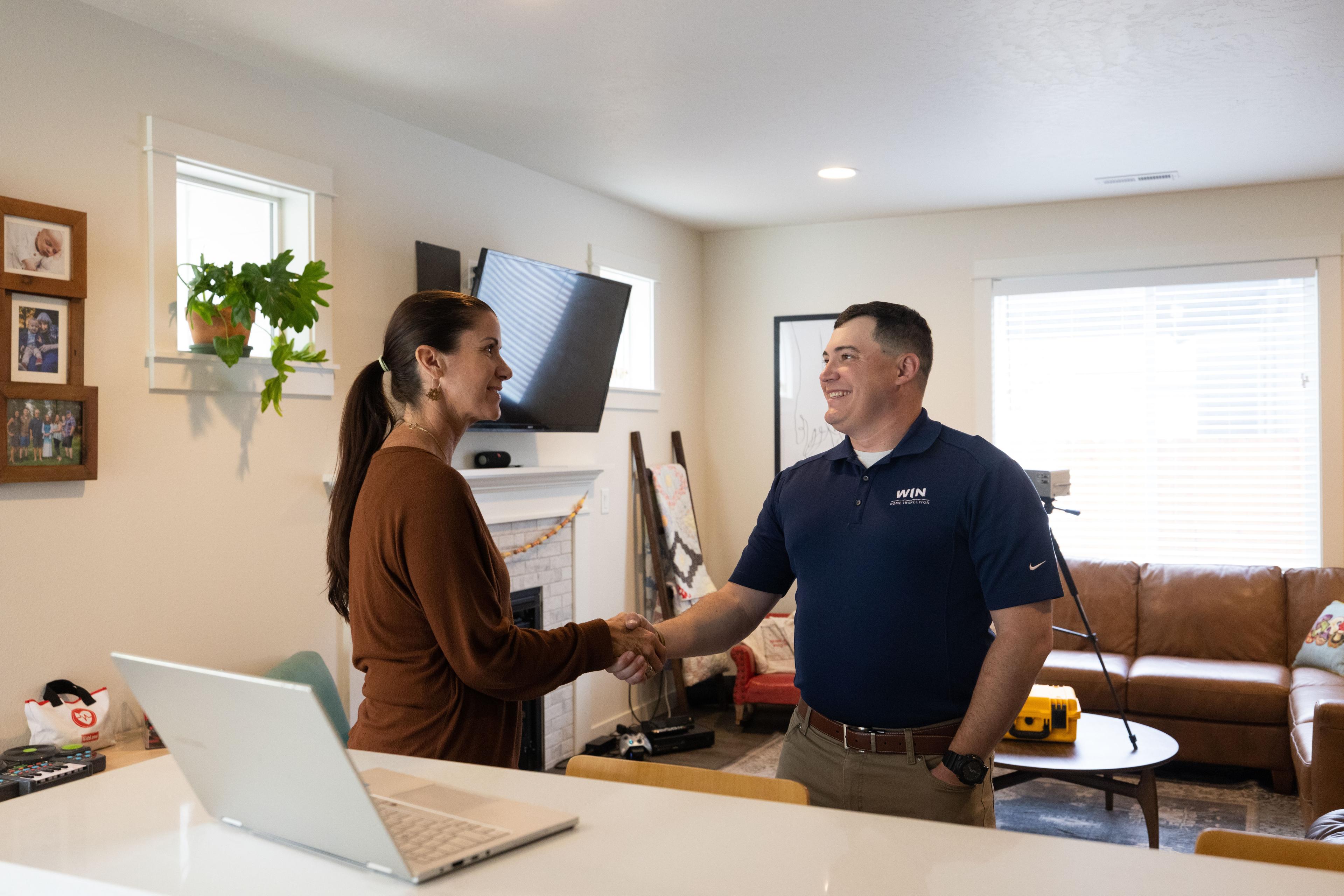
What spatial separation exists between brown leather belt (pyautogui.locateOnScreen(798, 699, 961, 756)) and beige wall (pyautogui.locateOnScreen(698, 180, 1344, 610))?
11.7 feet

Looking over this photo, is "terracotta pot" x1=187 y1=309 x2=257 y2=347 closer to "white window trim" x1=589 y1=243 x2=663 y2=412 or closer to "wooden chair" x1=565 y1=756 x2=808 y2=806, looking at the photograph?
"wooden chair" x1=565 y1=756 x2=808 y2=806

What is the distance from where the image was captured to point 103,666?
284 centimetres

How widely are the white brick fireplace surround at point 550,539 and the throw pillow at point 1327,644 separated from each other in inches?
127

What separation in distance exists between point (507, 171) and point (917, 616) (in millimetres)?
3222

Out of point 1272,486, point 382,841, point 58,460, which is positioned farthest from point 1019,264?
point 382,841

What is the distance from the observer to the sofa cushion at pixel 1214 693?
431 cm

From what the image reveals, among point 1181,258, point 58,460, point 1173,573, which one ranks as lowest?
Result: point 1173,573

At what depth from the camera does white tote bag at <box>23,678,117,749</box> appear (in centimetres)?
260

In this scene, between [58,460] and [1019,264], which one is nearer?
[58,460]

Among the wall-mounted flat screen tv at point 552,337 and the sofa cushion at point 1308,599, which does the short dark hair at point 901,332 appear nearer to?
the wall-mounted flat screen tv at point 552,337

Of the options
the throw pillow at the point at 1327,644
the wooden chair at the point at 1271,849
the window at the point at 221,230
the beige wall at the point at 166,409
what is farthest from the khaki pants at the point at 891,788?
the throw pillow at the point at 1327,644

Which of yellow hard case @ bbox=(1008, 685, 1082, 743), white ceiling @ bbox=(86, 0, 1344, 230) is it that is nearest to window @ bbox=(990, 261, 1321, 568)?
white ceiling @ bbox=(86, 0, 1344, 230)

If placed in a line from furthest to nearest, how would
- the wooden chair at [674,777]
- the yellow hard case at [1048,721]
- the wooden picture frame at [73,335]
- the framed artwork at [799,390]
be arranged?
the framed artwork at [799,390], the yellow hard case at [1048,721], the wooden picture frame at [73,335], the wooden chair at [674,777]

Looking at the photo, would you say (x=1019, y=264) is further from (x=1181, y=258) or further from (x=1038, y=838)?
(x=1038, y=838)
